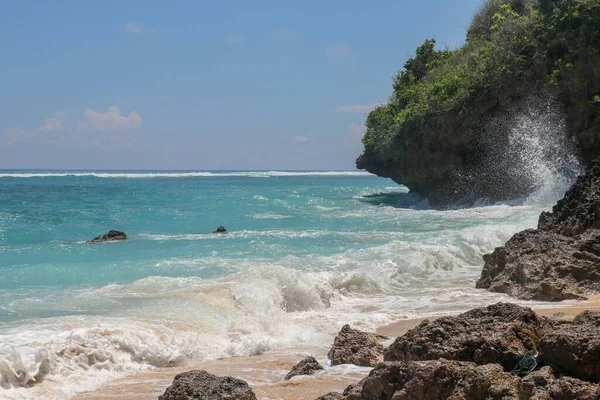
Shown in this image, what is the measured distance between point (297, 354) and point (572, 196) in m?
6.35

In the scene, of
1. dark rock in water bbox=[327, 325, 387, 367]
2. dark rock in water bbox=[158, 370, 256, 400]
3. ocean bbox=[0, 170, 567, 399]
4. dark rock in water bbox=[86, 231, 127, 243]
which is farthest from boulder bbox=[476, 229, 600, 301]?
dark rock in water bbox=[86, 231, 127, 243]

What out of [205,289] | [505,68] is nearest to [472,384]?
[205,289]

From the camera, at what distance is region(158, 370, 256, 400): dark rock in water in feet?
12.8

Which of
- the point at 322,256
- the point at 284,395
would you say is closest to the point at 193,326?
the point at 284,395

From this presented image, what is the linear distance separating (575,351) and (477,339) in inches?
27.5

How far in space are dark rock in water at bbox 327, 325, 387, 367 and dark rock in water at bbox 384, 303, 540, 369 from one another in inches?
22.5

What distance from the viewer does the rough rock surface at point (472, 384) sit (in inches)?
130

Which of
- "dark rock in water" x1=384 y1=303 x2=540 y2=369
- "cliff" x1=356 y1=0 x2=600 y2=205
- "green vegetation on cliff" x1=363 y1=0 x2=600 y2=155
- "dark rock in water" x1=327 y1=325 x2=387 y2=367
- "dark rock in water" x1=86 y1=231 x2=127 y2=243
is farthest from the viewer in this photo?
"cliff" x1=356 y1=0 x2=600 y2=205

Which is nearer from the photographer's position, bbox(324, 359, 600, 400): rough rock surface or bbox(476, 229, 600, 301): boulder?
bbox(324, 359, 600, 400): rough rock surface

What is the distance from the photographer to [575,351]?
3623 mm

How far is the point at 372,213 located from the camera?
82.2 feet

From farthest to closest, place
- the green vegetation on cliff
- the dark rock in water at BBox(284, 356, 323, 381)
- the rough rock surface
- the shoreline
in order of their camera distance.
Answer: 1. the green vegetation on cliff
2. the dark rock in water at BBox(284, 356, 323, 381)
3. the shoreline
4. the rough rock surface

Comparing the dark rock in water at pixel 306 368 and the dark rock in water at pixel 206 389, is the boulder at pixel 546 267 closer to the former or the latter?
the dark rock in water at pixel 306 368

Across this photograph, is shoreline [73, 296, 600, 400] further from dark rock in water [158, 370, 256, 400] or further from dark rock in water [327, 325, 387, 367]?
dark rock in water [158, 370, 256, 400]
